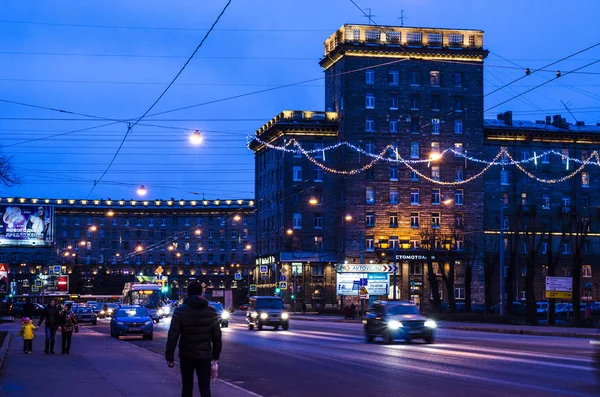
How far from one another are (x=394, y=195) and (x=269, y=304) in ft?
157

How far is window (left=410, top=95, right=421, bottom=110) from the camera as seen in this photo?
99.9m

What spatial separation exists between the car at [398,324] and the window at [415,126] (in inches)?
2477

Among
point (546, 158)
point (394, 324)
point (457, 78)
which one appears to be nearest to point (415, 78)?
point (457, 78)

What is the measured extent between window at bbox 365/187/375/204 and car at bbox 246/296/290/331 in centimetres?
4597

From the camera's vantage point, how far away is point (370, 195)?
101062 mm

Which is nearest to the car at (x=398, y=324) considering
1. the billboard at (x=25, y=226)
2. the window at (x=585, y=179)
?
the billboard at (x=25, y=226)

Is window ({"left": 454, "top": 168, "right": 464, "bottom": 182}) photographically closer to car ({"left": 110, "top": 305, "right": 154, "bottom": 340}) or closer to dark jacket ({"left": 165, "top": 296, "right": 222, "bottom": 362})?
car ({"left": 110, "top": 305, "right": 154, "bottom": 340})

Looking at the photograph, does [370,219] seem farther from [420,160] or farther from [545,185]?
[545,185]

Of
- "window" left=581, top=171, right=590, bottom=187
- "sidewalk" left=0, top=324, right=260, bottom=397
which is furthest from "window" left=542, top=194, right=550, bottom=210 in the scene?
"sidewalk" left=0, top=324, right=260, bottom=397

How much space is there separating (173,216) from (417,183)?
83.0 meters

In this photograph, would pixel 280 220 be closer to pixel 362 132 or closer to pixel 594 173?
pixel 362 132

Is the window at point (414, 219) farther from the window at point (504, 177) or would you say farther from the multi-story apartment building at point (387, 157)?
the window at point (504, 177)

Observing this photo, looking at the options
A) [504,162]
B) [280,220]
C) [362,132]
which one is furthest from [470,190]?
[280,220]

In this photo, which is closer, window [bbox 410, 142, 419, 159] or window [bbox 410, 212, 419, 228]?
window [bbox 410, 142, 419, 159]
